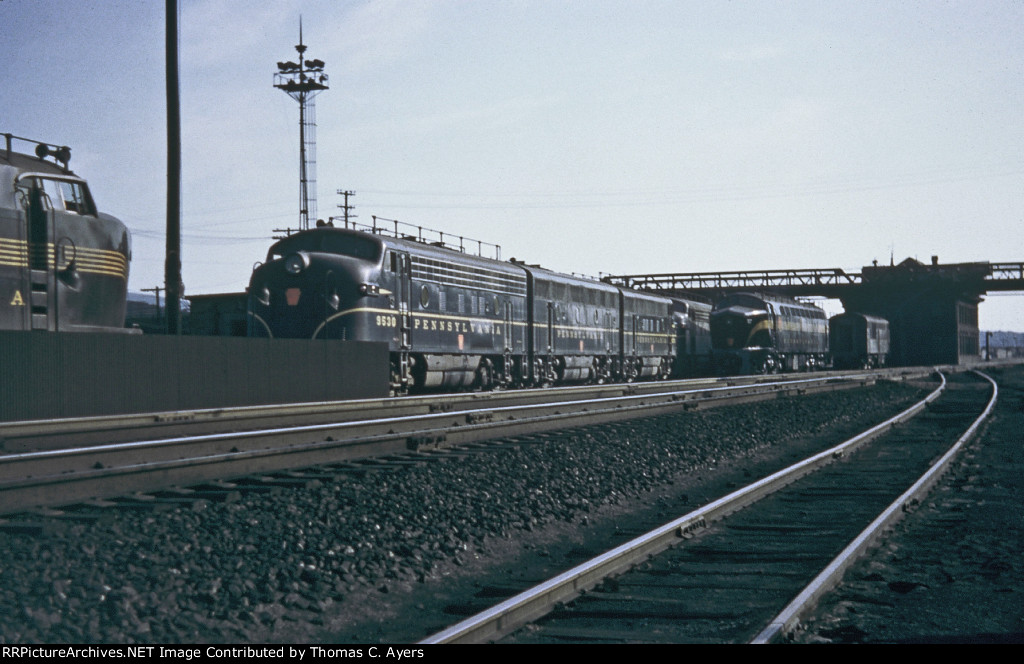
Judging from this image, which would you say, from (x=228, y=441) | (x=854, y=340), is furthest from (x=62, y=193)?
(x=854, y=340)

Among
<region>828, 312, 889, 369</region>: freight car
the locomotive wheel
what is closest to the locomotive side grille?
the locomotive wheel

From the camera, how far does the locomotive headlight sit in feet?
65.7

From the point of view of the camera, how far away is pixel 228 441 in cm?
1023

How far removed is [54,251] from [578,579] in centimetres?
1159

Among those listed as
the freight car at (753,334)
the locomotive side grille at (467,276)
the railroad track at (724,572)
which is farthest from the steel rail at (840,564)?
the freight car at (753,334)

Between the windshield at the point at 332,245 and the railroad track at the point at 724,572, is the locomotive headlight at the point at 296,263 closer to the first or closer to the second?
the windshield at the point at 332,245

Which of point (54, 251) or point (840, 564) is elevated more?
point (54, 251)

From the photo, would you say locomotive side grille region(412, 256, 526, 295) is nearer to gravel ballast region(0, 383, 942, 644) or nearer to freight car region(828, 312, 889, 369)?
gravel ballast region(0, 383, 942, 644)

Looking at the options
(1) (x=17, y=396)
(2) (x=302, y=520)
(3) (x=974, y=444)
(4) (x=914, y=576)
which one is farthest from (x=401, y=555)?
(3) (x=974, y=444)

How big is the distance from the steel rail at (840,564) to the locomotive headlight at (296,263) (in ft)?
41.4

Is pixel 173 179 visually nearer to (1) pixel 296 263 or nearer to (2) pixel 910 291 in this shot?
(1) pixel 296 263
